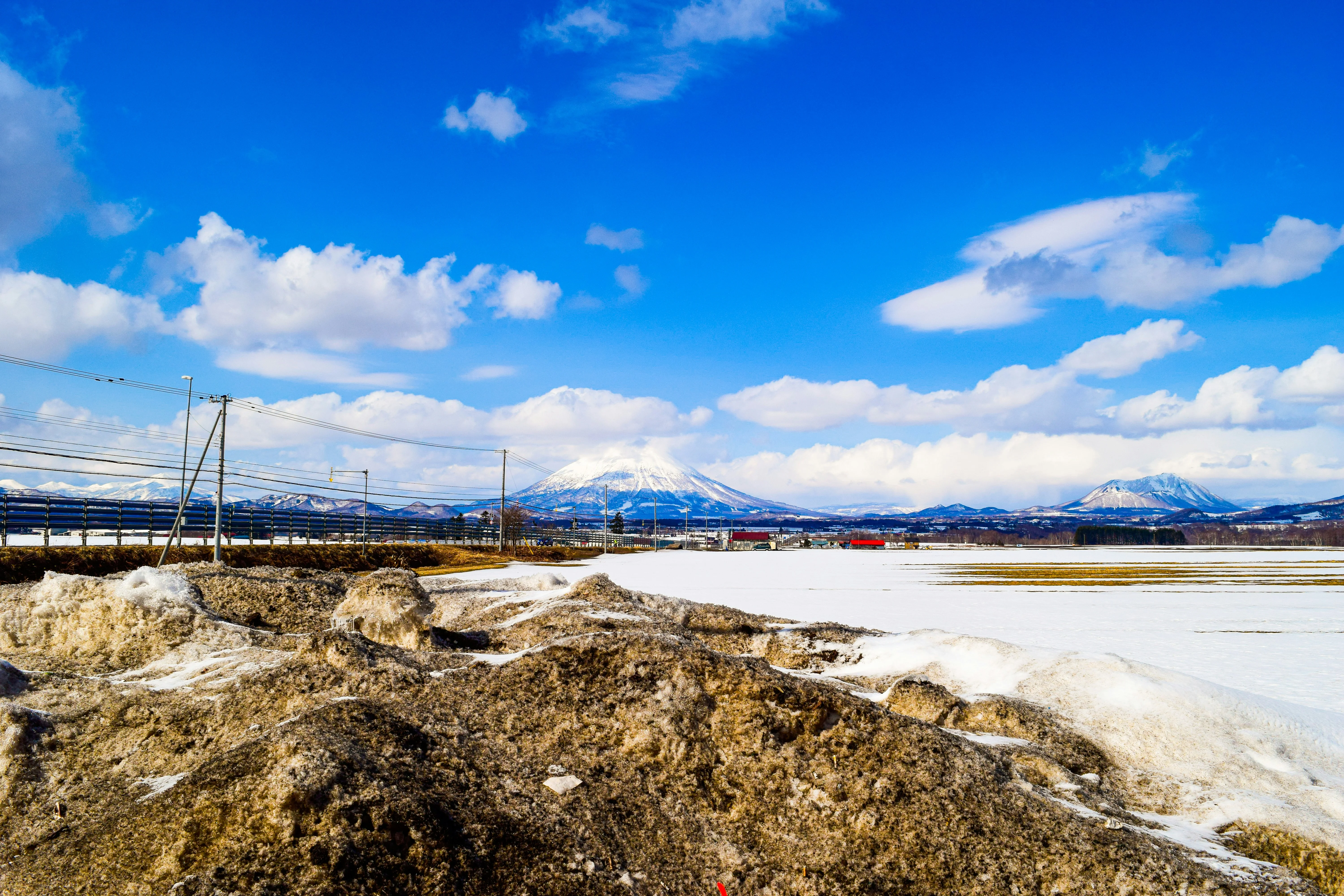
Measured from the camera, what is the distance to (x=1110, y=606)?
1073 inches

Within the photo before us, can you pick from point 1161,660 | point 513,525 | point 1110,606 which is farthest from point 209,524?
point 513,525

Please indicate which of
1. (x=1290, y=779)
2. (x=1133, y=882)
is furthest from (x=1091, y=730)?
(x=1133, y=882)

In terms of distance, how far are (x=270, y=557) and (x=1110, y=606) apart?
3927 centimetres

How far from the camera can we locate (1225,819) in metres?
6.25

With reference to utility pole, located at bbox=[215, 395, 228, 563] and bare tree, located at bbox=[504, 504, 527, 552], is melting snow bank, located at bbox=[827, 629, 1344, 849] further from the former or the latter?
bare tree, located at bbox=[504, 504, 527, 552]

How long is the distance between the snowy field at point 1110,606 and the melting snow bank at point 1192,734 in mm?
1990

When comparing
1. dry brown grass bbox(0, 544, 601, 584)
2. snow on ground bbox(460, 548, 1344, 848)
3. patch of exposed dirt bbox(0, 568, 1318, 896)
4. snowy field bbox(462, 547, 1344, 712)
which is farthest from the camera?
dry brown grass bbox(0, 544, 601, 584)

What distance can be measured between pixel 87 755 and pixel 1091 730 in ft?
30.9

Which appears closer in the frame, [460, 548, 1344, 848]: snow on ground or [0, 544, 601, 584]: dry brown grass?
[460, 548, 1344, 848]: snow on ground

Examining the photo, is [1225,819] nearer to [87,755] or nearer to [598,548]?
[87,755]

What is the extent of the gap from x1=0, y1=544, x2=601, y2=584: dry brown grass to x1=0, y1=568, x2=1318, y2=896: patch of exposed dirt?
8319 millimetres

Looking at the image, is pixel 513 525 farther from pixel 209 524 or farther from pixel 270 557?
pixel 270 557

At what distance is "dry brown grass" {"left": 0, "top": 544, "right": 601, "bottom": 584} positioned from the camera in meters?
28.0

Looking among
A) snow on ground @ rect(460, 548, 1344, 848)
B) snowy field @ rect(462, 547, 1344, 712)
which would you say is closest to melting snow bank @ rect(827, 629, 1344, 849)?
snow on ground @ rect(460, 548, 1344, 848)
